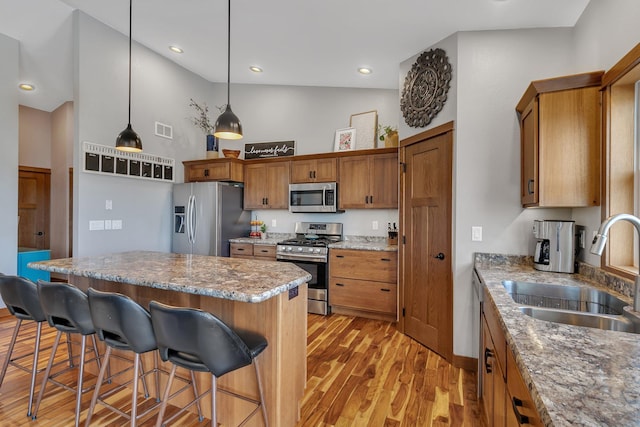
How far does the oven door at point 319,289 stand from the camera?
399 centimetres

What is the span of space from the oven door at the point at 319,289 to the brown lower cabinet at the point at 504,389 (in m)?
2.44

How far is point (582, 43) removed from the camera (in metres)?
2.22

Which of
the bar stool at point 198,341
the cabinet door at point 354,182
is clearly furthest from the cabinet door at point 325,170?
the bar stool at point 198,341

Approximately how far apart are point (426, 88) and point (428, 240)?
56.8 inches

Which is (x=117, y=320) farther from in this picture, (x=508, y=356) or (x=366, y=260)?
(x=366, y=260)

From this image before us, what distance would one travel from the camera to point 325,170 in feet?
14.1

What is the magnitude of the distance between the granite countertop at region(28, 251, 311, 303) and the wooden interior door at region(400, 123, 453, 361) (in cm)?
150

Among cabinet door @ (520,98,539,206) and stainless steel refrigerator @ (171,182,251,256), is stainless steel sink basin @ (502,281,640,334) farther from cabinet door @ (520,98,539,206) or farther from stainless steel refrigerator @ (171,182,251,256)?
stainless steel refrigerator @ (171,182,251,256)

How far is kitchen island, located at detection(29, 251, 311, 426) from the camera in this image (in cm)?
163

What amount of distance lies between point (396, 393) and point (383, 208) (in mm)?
2294

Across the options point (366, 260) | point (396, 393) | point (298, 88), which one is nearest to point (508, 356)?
point (396, 393)

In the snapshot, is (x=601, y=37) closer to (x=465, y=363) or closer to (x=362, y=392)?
(x=465, y=363)

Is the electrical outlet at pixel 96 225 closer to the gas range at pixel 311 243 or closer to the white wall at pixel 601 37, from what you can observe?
the gas range at pixel 311 243

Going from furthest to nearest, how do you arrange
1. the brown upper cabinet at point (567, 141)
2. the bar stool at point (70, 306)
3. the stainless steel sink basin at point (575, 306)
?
the brown upper cabinet at point (567, 141)
the bar stool at point (70, 306)
the stainless steel sink basin at point (575, 306)
